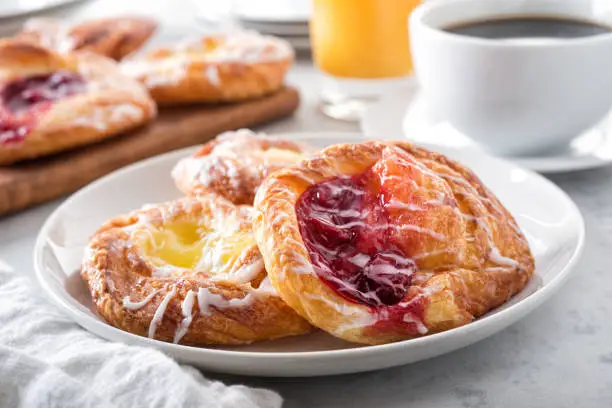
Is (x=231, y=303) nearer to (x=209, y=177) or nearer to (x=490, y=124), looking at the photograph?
(x=209, y=177)

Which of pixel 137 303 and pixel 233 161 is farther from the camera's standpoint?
pixel 233 161

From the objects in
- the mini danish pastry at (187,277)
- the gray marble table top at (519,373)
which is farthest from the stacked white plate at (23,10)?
the gray marble table top at (519,373)

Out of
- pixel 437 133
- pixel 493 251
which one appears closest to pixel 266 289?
pixel 493 251

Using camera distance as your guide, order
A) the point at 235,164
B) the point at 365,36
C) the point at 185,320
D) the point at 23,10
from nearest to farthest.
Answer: the point at 185,320 < the point at 235,164 < the point at 365,36 < the point at 23,10

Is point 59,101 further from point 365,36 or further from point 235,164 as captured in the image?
point 365,36

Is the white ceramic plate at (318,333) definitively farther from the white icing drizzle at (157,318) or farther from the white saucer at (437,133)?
the white saucer at (437,133)

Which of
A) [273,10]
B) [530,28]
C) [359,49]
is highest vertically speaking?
[530,28]
